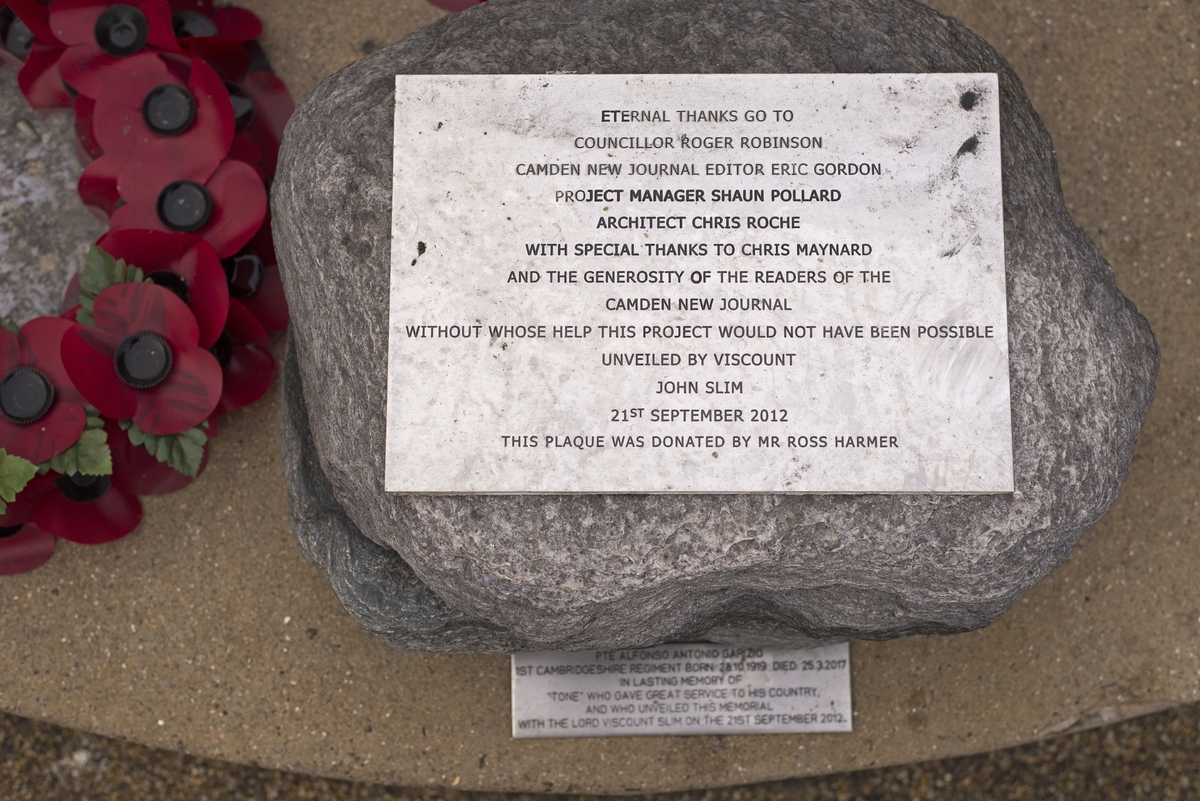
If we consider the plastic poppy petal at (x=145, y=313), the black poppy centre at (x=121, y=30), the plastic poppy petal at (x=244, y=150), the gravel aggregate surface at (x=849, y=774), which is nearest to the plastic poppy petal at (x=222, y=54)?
the black poppy centre at (x=121, y=30)

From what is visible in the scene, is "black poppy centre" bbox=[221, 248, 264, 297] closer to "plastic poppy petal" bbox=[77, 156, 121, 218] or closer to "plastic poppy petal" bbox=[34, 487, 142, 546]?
"plastic poppy petal" bbox=[77, 156, 121, 218]

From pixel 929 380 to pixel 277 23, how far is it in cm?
228

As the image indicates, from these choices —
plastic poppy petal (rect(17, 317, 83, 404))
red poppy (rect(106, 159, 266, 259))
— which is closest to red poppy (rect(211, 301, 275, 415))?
red poppy (rect(106, 159, 266, 259))

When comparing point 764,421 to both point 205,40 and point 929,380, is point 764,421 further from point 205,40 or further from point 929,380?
point 205,40

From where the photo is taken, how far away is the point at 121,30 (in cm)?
242

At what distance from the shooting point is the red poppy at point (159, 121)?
7.72 ft

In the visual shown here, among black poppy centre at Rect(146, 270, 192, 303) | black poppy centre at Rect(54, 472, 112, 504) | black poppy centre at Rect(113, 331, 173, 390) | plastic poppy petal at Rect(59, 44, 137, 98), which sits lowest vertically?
black poppy centre at Rect(54, 472, 112, 504)

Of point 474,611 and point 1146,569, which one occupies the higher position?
point 474,611

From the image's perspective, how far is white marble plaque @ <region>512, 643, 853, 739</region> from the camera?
2475 millimetres

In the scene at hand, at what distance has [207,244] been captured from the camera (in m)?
2.27

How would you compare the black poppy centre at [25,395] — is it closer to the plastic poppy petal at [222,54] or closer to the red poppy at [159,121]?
the red poppy at [159,121]

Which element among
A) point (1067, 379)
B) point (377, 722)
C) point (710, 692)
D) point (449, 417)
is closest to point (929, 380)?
point (1067, 379)

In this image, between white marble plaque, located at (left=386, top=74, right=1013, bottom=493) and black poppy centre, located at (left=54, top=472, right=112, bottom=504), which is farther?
black poppy centre, located at (left=54, top=472, right=112, bottom=504)

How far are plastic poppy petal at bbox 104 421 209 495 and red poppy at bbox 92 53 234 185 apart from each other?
2.33 feet
